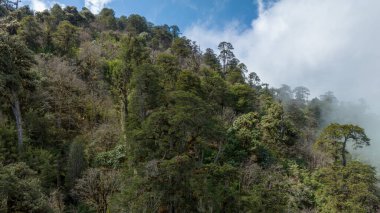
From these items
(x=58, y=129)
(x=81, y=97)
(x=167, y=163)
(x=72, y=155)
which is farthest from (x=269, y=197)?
(x=81, y=97)

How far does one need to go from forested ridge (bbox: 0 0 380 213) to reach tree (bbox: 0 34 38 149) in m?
0.07

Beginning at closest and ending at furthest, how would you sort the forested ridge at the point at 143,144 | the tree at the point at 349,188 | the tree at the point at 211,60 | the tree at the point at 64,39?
the forested ridge at the point at 143,144 → the tree at the point at 349,188 → the tree at the point at 64,39 → the tree at the point at 211,60

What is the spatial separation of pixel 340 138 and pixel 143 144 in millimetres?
15955

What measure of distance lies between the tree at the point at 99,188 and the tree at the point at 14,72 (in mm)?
5330

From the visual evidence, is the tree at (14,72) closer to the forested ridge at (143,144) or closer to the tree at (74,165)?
the forested ridge at (143,144)

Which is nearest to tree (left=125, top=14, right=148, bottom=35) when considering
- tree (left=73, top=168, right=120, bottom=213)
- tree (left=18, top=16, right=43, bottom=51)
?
tree (left=18, top=16, right=43, bottom=51)

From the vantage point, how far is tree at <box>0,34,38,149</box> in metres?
19.7

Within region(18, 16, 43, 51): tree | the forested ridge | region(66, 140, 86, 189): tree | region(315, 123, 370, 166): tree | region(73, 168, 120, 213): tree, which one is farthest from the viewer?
region(18, 16, 43, 51): tree

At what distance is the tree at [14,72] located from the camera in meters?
19.7

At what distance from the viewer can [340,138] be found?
2483 cm

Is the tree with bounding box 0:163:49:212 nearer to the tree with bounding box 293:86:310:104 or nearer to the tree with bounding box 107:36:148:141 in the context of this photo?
the tree with bounding box 107:36:148:141

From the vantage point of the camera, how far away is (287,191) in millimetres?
26703

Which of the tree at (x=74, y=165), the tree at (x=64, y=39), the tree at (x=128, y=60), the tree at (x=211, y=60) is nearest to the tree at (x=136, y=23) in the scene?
the tree at (x=211, y=60)

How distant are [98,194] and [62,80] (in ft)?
46.3
